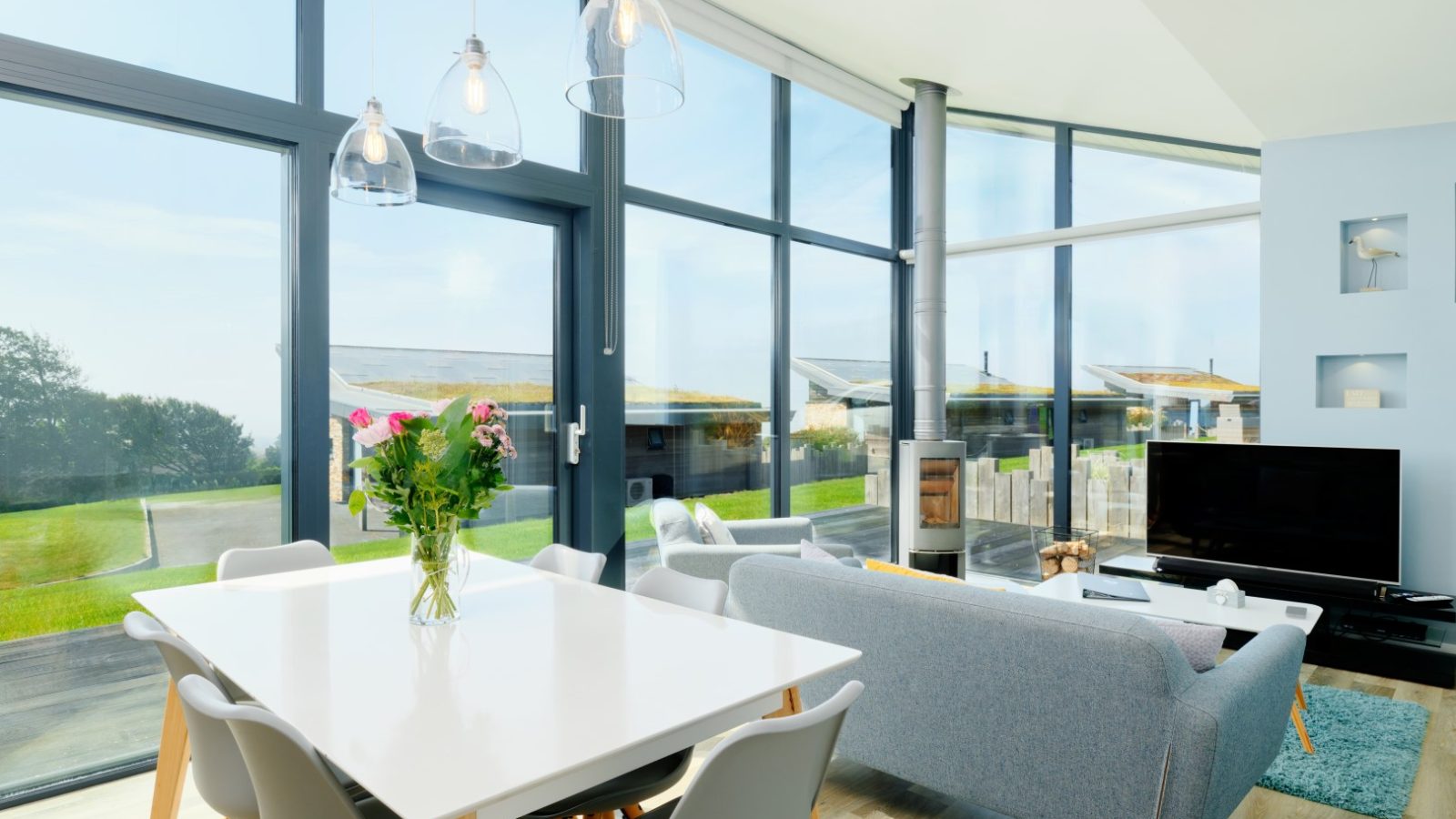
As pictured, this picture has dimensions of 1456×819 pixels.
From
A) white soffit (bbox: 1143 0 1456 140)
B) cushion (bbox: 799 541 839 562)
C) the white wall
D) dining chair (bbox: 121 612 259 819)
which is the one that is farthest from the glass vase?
the white wall

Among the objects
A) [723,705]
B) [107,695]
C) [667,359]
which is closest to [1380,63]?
[667,359]

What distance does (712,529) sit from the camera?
4.04 metres

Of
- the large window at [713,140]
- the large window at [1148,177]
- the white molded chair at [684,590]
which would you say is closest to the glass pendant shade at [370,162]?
the white molded chair at [684,590]

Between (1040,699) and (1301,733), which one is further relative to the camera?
(1301,733)

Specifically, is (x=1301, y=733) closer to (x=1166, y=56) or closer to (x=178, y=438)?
(x=1166, y=56)

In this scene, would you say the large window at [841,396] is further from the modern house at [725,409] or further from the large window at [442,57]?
the large window at [442,57]

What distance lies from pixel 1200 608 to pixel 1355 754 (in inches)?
29.0

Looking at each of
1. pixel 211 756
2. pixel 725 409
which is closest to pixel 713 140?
pixel 725 409

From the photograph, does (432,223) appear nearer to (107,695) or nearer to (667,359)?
(667,359)

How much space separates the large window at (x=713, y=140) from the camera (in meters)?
4.54

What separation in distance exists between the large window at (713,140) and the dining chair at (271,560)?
8.13 ft

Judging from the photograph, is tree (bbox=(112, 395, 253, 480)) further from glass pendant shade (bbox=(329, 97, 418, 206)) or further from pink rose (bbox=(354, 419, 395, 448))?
pink rose (bbox=(354, 419, 395, 448))

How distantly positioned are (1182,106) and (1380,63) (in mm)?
1486

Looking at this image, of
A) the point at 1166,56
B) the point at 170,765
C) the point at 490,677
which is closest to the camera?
the point at 490,677
